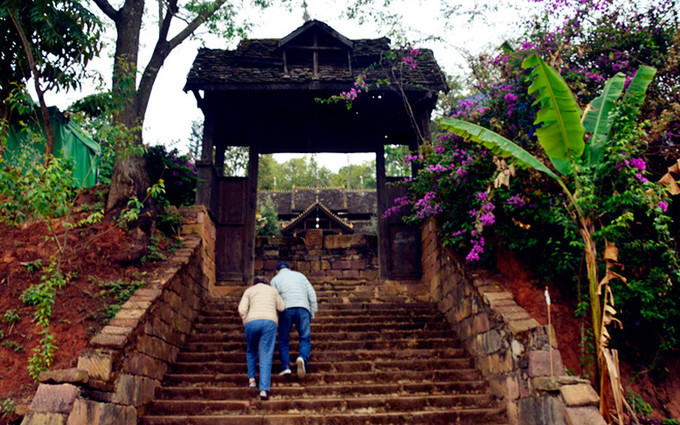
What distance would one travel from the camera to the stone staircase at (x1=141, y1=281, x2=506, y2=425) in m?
5.18

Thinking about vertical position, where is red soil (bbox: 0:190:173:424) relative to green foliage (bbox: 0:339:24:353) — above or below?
above

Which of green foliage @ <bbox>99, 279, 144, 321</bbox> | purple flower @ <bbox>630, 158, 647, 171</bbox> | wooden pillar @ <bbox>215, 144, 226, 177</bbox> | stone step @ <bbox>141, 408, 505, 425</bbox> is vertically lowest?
stone step @ <bbox>141, 408, 505, 425</bbox>

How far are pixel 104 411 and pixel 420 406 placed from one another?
3.24 m

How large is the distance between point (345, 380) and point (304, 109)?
6848mm

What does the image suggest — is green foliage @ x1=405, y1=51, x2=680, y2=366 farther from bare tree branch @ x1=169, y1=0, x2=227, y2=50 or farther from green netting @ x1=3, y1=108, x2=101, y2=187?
green netting @ x1=3, y1=108, x2=101, y2=187

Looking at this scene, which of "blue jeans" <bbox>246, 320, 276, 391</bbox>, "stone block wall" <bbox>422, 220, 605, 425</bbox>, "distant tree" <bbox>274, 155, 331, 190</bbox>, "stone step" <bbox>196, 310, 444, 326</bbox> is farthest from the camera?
"distant tree" <bbox>274, 155, 331, 190</bbox>

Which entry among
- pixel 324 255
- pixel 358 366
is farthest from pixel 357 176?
pixel 358 366

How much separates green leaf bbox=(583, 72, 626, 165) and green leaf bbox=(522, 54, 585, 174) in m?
0.16

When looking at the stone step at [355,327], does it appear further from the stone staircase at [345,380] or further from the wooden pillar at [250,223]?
the wooden pillar at [250,223]

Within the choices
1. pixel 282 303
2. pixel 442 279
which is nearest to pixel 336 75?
pixel 442 279

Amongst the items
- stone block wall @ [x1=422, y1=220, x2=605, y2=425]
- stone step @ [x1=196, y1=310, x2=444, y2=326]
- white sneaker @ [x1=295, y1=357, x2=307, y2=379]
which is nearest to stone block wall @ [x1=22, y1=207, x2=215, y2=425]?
stone step @ [x1=196, y1=310, x2=444, y2=326]

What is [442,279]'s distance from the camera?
A: 814 centimetres

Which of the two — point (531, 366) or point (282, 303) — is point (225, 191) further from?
point (531, 366)

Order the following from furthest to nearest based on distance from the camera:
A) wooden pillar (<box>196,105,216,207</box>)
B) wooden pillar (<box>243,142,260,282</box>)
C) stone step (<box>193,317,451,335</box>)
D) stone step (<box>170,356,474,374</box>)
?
wooden pillar (<box>243,142,260,282</box>), wooden pillar (<box>196,105,216,207</box>), stone step (<box>193,317,451,335</box>), stone step (<box>170,356,474,374</box>)
